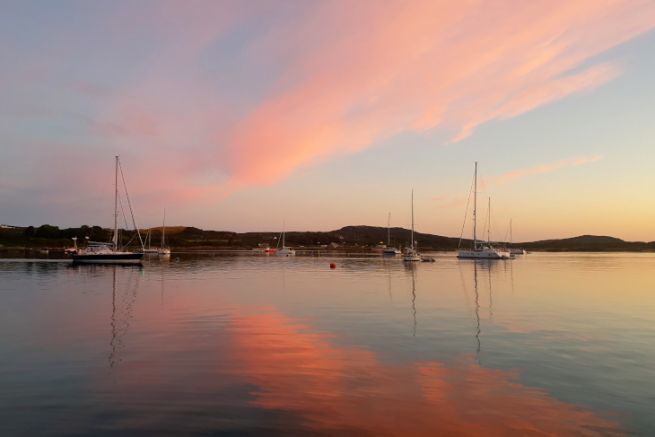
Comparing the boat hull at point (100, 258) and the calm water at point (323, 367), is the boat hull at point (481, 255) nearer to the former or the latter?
the boat hull at point (100, 258)

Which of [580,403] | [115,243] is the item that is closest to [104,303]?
[580,403]

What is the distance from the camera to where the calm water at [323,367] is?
11.6 meters

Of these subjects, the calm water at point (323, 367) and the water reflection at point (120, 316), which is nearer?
the calm water at point (323, 367)

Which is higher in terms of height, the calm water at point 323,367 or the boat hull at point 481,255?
the boat hull at point 481,255

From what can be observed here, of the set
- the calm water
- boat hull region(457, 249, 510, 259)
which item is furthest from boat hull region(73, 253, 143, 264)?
boat hull region(457, 249, 510, 259)

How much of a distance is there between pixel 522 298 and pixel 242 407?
3206 cm

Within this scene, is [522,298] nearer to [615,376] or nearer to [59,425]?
[615,376]

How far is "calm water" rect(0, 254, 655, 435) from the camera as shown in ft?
38.1

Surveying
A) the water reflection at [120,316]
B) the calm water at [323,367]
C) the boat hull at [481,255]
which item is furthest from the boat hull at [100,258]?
the boat hull at [481,255]

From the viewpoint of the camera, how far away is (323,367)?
16906 mm

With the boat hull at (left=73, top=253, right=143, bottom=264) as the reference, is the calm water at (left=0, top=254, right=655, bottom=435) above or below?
below

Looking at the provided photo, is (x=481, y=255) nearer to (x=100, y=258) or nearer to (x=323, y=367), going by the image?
(x=100, y=258)

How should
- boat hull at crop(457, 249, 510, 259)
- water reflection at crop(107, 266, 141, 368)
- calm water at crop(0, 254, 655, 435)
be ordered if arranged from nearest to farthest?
calm water at crop(0, 254, 655, 435) < water reflection at crop(107, 266, 141, 368) < boat hull at crop(457, 249, 510, 259)

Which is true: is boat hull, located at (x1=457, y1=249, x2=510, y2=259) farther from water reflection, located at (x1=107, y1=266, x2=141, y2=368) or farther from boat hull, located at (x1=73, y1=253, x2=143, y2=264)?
water reflection, located at (x1=107, y1=266, x2=141, y2=368)
